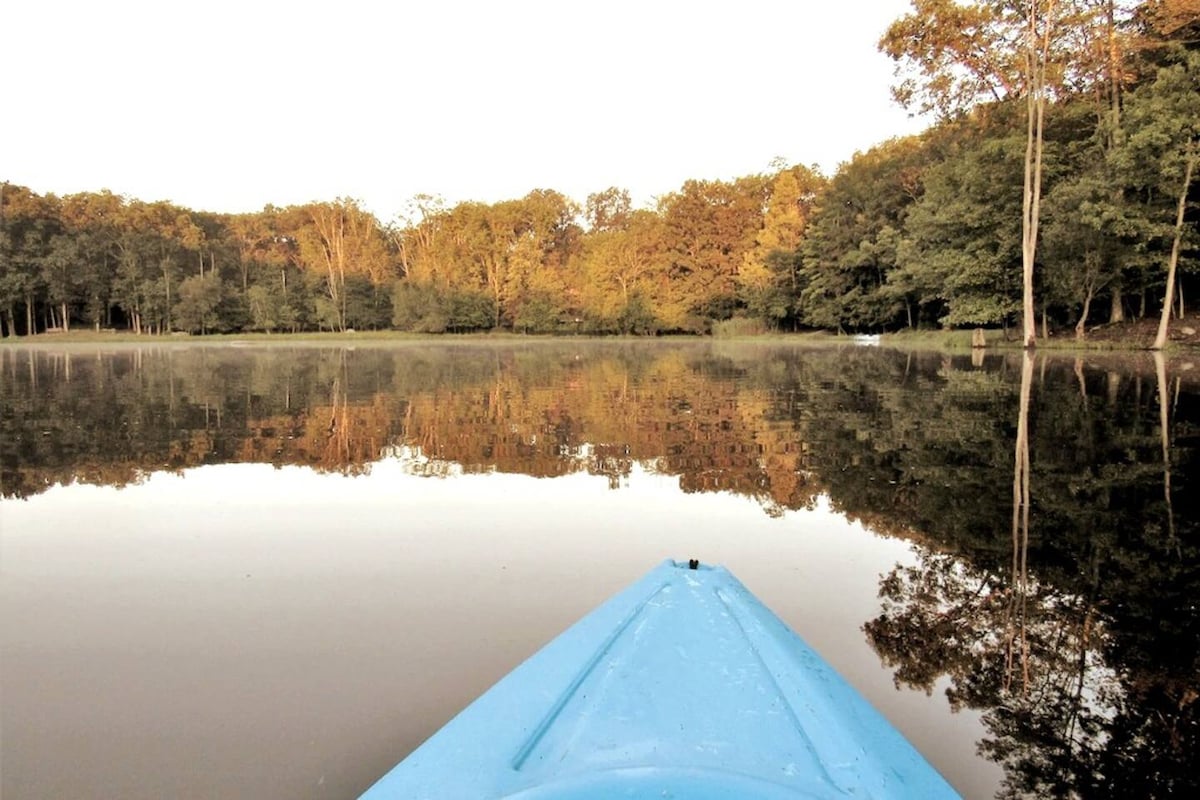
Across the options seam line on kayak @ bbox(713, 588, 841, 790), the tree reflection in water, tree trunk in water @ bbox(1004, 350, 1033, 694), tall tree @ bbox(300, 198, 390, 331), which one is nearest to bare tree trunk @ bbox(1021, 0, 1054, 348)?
tree trunk in water @ bbox(1004, 350, 1033, 694)

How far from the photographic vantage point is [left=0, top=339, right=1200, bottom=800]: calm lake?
2.33 metres

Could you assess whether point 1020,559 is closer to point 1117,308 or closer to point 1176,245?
point 1176,245

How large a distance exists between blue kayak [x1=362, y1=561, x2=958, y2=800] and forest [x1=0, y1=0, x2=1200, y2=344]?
21.5 meters

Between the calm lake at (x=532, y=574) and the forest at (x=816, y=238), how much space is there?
47.9 ft

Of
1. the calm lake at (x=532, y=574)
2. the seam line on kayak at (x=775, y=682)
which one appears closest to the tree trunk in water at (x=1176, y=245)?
the calm lake at (x=532, y=574)

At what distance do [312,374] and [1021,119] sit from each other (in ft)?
75.5

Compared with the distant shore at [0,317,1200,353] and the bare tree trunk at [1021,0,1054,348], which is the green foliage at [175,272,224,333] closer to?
the distant shore at [0,317,1200,353]

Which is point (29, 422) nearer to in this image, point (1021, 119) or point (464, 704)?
point (464, 704)

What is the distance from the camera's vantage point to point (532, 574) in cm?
392

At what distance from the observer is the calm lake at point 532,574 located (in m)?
2.33

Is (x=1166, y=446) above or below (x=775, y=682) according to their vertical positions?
below

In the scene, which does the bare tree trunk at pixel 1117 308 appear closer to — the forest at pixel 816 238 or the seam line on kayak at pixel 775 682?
the forest at pixel 816 238

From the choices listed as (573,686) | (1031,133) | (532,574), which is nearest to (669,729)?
(573,686)

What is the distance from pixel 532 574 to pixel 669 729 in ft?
7.43
